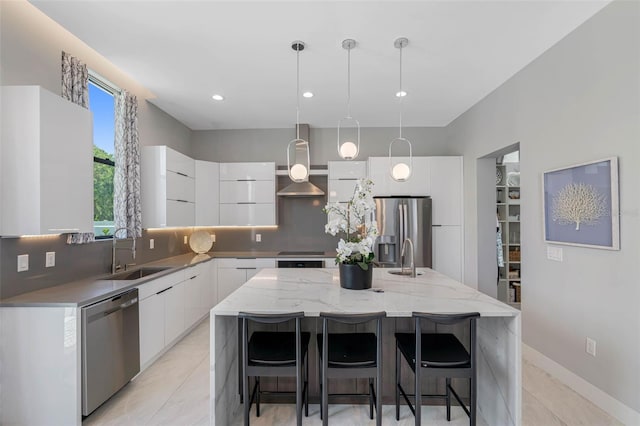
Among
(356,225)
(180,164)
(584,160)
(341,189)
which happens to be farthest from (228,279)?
(584,160)

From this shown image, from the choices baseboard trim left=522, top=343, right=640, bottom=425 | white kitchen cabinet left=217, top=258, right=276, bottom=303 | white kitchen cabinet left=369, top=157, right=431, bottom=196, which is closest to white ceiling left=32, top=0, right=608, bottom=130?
white kitchen cabinet left=369, top=157, right=431, bottom=196

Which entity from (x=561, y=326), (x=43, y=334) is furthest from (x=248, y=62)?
(x=561, y=326)

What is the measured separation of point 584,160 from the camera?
2.42 metres

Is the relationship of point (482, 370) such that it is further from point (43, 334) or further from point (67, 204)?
point (67, 204)

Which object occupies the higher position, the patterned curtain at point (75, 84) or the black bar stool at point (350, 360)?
the patterned curtain at point (75, 84)

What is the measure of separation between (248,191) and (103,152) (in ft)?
6.69

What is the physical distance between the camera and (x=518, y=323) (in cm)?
174

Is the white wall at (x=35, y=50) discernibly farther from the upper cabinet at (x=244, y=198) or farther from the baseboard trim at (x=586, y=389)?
the baseboard trim at (x=586, y=389)

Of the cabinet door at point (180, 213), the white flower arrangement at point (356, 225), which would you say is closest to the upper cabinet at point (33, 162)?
the cabinet door at point (180, 213)

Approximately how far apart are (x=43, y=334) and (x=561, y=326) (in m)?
4.04

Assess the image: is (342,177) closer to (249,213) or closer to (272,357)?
(249,213)

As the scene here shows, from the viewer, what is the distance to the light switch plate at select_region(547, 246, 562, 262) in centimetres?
267

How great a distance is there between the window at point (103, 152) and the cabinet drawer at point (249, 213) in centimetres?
175

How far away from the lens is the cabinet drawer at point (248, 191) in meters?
4.85
